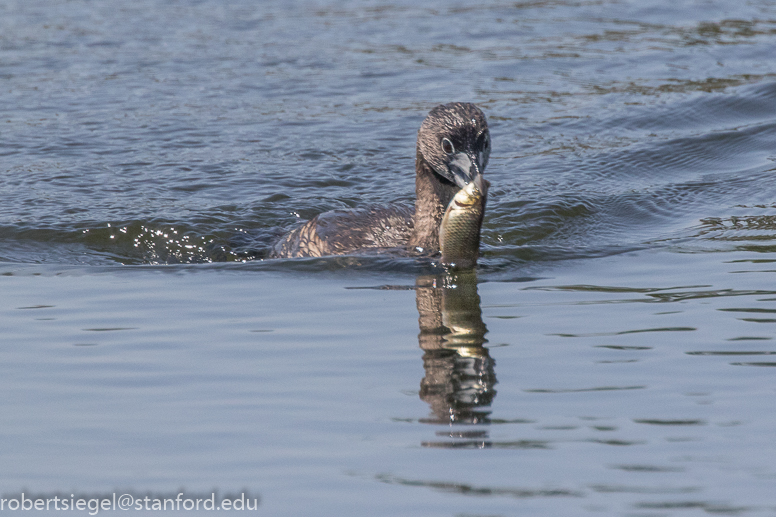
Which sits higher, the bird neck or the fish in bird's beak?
the fish in bird's beak

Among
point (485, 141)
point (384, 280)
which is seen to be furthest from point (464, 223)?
point (384, 280)

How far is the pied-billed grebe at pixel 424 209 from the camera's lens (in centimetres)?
675

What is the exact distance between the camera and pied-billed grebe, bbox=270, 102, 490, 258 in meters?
6.75

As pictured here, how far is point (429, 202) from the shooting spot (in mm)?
7430

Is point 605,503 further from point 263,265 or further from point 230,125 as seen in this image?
point 230,125

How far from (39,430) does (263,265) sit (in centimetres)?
310

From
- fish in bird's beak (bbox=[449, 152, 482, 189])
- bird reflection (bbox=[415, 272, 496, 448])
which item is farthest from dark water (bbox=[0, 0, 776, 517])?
fish in bird's beak (bbox=[449, 152, 482, 189])

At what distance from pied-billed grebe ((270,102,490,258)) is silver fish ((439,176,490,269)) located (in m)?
0.09

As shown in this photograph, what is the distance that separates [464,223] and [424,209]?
3.74 feet

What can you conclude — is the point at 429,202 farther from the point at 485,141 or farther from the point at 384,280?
the point at 485,141

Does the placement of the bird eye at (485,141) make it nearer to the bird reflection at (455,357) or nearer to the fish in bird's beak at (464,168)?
the fish in bird's beak at (464,168)

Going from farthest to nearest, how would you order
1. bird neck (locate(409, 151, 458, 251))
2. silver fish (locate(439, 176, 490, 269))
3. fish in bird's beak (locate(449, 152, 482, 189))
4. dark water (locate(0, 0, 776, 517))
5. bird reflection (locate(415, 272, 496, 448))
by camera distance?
bird neck (locate(409, 151, 458, 251)) < fish in bird's beak (locate(449, 152, 482, 189)) < silver fish (locate(439, 176, 490, 269)) < bird reflection (locate(415, 272, 496, 448)) < dark water (locate(0, 0, 776, 517))

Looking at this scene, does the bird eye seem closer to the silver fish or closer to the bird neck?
the silver fish

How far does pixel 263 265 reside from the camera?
755cm
